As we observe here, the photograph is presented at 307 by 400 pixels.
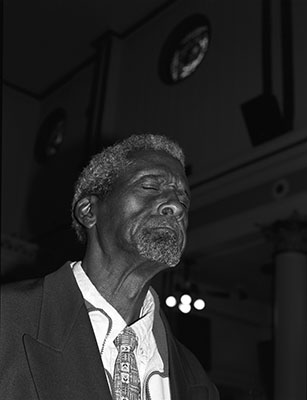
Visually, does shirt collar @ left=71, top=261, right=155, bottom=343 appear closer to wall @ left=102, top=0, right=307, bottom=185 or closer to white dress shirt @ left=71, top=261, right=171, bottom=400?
white dress shirt @ left=71, top=261, right=171, bottom=400

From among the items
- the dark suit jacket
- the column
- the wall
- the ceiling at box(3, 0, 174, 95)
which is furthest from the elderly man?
the ceiling at box(3, 0, 174, 95)

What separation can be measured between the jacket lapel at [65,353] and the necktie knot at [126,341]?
0.12 meters

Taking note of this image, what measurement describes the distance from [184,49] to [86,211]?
1006 centimetres

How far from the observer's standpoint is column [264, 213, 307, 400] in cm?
853

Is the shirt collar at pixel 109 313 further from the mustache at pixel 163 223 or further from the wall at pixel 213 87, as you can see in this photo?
the wall at pixel 213 87

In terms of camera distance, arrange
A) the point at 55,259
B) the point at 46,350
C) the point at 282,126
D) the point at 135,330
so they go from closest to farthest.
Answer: the point at 46,350 < the point at 135,330 < the point at 282,126 < the point at 55,259

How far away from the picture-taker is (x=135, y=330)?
183cm

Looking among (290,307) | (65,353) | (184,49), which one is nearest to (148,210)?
(65,353)

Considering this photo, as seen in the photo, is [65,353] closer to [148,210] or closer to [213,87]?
[148,210]

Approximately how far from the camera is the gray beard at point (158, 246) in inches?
70.9

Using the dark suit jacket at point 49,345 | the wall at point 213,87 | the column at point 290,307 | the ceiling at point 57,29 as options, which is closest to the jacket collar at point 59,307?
the dark suit jacket at point 49,345

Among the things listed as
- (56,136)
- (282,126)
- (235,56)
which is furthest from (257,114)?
(56,136)

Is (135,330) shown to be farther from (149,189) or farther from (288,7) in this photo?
(288,7)

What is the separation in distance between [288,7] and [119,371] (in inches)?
357
